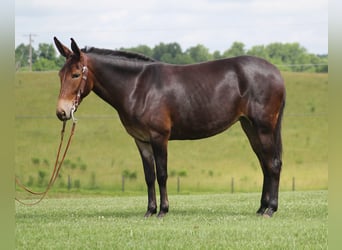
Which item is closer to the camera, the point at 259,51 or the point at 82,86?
the point at 82,86

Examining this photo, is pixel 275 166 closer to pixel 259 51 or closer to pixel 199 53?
pixel 199 53

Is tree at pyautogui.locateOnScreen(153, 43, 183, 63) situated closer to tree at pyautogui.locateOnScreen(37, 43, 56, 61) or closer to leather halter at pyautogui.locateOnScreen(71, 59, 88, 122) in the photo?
tree at pyautogui.locateOnScreen(37, 43, 56, 61)

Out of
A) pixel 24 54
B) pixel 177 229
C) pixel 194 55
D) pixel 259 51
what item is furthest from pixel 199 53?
pixel 177 229

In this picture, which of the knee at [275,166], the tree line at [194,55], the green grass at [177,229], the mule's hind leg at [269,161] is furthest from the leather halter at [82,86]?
the tree line at [194,55]

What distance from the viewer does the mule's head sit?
11727mm

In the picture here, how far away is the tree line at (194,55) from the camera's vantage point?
74.9 m

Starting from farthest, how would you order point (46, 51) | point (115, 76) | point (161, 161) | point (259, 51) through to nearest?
point (259, 51) < point (46, 51) < point (115, 76) < point (161, 161)

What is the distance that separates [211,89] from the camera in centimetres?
1240

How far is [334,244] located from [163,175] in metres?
6.40

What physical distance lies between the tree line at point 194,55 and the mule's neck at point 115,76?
51804 millimetres

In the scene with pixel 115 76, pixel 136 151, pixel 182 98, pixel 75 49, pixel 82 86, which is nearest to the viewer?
pixel 75 49

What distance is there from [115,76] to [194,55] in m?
74.0

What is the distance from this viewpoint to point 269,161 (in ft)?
41.3

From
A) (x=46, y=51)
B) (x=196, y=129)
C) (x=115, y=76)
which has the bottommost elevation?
(x=196, y=129)
